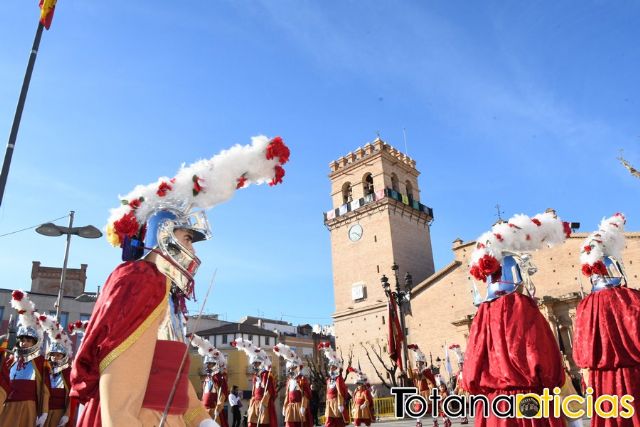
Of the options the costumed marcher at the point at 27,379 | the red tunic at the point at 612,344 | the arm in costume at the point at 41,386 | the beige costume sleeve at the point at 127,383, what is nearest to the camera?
the beige costume sleeve at the point at 127,383

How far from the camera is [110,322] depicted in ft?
7.79

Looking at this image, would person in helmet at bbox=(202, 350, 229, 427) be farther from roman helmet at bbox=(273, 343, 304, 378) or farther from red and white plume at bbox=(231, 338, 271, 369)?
roman helmet at bbox=(273, 343, 304, 378)

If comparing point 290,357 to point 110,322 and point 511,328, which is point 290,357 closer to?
point 511,328

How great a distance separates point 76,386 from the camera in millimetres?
2375

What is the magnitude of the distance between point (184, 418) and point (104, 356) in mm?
696

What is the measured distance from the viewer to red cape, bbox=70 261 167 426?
91.7 inches

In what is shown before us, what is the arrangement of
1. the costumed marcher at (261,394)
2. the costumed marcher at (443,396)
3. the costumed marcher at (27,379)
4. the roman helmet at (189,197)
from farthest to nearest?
the costumed marcher at (261,394)
the costumed marcher at (443,396)
the costumed marcher at (27,379)
the roman helmet at (189,197)

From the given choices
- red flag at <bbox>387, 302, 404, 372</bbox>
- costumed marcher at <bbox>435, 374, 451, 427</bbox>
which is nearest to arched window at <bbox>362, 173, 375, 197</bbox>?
costumed marcher at <bbox>435, 374, 451, 427</bbox>

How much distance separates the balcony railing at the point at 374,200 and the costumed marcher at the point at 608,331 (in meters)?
34.6

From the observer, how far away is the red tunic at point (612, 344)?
16.9 feet

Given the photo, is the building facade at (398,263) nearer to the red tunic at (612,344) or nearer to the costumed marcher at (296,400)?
the costumed marcher at (296,400)

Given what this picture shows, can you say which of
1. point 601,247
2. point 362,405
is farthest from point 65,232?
point 601,247

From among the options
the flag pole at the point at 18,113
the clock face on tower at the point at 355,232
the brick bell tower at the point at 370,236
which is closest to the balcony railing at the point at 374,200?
the brick bell tower at the point at 370,236

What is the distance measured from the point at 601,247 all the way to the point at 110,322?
600 centimetres
